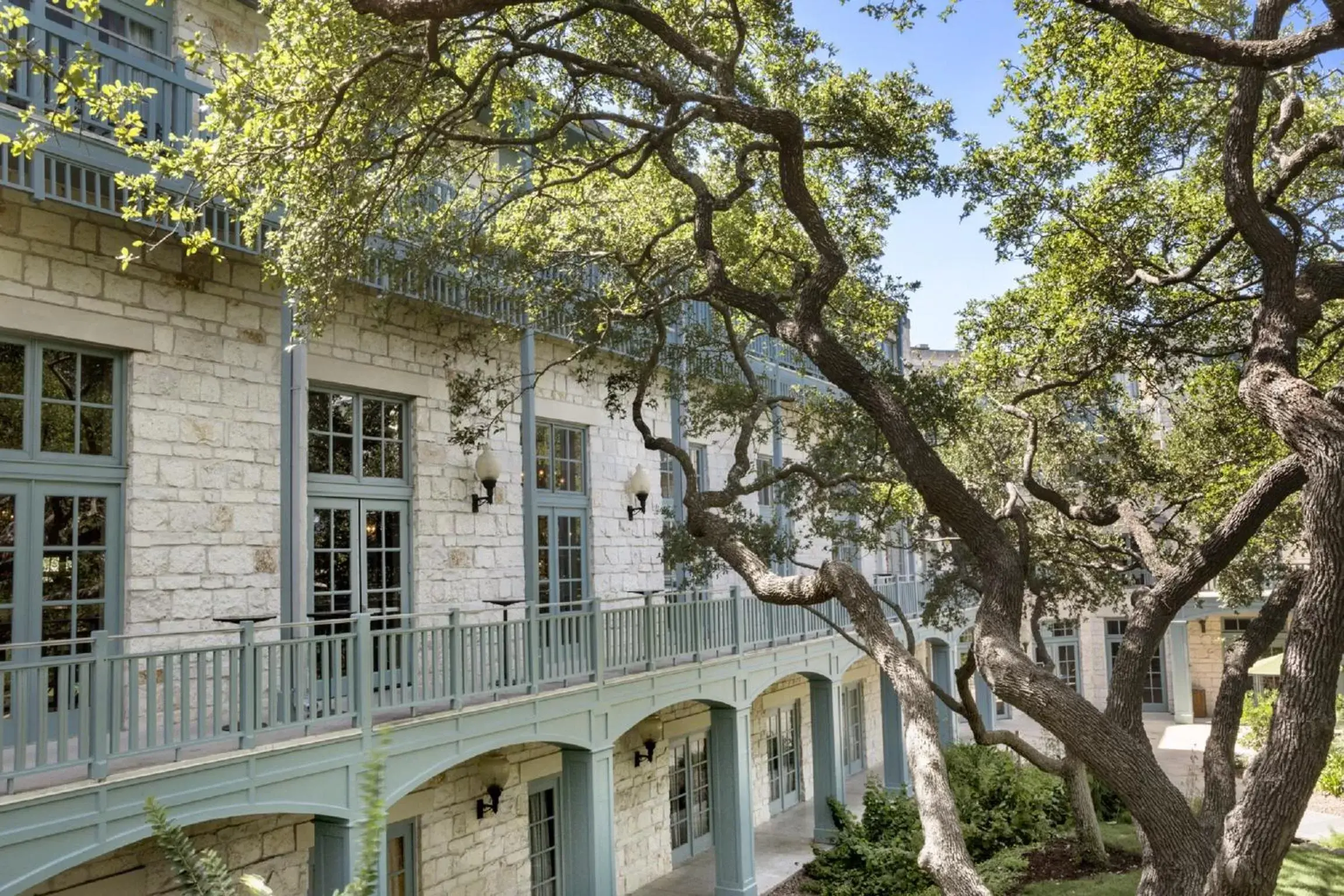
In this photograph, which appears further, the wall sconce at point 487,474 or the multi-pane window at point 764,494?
the multi-pane window at point 764,494

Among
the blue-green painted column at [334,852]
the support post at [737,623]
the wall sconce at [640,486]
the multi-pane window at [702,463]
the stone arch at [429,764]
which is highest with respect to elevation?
the multi-pane window at [702,463]

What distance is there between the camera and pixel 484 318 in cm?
1092

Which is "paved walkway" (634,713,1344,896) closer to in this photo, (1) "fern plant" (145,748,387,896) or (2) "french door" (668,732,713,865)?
(2) "french door" (668,732,713,865)

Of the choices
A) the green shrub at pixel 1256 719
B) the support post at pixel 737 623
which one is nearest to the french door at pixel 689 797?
the support post at pixel 737 623

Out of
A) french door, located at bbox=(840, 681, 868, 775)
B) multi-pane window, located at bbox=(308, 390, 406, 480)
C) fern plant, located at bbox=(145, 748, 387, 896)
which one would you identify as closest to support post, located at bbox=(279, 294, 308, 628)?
multi-pane window, located at bbox=(308, 390, 406, 480)

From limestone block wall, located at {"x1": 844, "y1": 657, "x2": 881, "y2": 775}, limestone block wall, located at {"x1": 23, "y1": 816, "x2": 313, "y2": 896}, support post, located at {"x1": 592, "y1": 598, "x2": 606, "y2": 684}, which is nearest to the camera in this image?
limestone block wall, located at {"x1": 23, "y1": 816, "x2": 313, "y2": 896}

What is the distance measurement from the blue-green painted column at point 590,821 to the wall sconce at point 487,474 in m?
2.68

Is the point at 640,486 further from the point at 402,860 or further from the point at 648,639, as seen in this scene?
the point at 402,860

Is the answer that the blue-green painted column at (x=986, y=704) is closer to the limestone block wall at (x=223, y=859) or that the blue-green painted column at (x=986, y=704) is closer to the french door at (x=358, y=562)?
the french door at (x=358, y=562)

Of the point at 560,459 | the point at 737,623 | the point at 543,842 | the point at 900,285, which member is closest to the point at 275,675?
the point at 543,842

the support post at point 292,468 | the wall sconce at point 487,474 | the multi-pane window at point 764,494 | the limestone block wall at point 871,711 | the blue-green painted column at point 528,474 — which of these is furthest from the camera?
the limestone block wall at point 871,711

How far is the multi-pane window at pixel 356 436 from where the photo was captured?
952cm

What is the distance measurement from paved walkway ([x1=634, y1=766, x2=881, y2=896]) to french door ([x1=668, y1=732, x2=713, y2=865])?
207 mm

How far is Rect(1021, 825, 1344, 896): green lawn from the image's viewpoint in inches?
411
